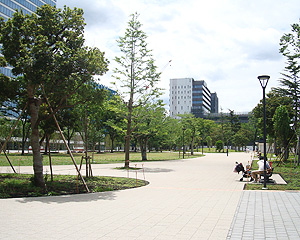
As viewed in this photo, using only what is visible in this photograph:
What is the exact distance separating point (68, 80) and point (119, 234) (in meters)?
6.95

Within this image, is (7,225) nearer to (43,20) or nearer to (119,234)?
(119,234)

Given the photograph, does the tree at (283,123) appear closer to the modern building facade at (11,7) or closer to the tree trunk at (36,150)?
the tree trunk at (36,150)

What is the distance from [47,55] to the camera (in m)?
10.7

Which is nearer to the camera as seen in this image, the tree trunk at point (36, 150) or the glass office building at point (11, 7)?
the tree trunk at point (36, 150)

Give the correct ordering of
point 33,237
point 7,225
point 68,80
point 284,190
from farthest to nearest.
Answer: point 284,190
point 68,80
point 7,225
point 33,237

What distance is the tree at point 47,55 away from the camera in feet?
35.0

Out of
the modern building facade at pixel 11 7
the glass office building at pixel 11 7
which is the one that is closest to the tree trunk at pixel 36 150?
the glass office building at pixel 11 7

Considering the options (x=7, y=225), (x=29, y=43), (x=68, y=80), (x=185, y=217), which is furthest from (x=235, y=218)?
(x=29, y=43)

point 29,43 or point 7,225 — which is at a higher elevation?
point 29,43

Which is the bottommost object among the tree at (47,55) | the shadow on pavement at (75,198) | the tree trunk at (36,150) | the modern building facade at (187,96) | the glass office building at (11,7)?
the shadow on pavement at (75,198)

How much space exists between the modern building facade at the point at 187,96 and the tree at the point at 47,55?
135 metres

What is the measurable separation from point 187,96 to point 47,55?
13934 cm

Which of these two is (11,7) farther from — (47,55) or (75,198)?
(75,198)

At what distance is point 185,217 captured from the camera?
7.47m
